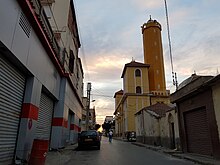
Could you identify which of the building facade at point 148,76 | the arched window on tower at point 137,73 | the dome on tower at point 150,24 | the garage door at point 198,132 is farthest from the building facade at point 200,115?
the dome on tower at point 150,24

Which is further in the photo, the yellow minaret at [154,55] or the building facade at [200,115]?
the yellow minaret at [154,55]

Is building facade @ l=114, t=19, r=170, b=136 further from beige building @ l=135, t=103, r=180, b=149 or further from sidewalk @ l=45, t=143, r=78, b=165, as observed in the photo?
sidewalk @ l=45, t=143, r=78, b=165

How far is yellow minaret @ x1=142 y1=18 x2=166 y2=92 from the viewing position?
5384 centimetres

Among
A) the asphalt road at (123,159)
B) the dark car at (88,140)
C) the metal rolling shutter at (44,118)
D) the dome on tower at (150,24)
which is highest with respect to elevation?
the dome on tower at (150,24)

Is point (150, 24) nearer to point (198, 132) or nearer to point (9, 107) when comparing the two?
point (198, 132)

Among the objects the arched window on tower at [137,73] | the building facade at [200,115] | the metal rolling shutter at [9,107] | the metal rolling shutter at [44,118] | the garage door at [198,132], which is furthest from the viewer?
the arched window on tower at [137,73]

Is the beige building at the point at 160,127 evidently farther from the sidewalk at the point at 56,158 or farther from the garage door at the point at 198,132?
the sidewalk at the point at 56,158

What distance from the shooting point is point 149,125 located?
1083 inches

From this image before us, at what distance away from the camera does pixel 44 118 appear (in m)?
12.7

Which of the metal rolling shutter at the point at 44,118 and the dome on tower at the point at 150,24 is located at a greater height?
the dome on tower at the point at 150,24

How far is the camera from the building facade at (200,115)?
11.7 m

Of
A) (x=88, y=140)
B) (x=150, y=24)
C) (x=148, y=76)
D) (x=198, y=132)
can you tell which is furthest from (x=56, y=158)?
(x=150, y=24)

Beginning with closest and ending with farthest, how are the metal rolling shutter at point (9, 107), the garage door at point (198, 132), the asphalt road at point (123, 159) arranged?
1. the metal rolling shutter at point (9, 107)
2. the asphalt road at point (123, 159)
3. the garage door at point (198, 132)

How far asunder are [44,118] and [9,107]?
208 inches
